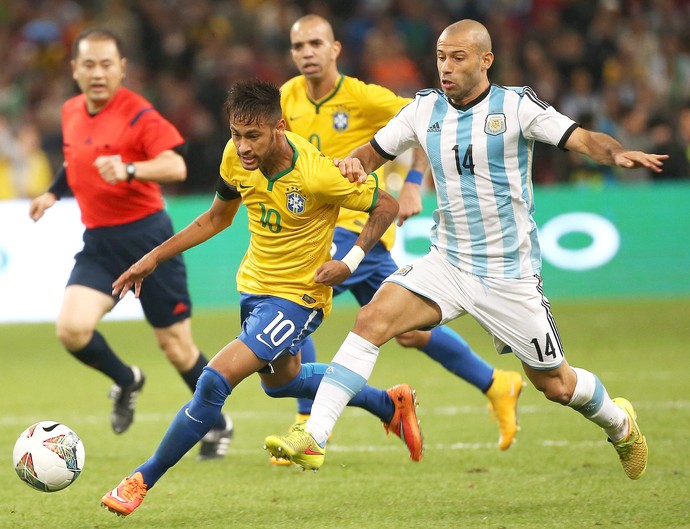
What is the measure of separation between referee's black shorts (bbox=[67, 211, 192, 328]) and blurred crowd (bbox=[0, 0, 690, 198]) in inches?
350

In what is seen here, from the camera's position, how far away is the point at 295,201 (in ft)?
19.1

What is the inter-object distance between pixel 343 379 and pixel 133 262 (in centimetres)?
240

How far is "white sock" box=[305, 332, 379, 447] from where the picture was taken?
551 cm

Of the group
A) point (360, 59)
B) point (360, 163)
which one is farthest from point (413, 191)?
point (360, 59)

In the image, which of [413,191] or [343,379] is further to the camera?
[413,191]

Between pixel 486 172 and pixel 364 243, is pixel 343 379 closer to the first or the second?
pixel 364 243

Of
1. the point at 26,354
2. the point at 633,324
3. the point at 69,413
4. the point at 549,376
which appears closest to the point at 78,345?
the point at 69,413

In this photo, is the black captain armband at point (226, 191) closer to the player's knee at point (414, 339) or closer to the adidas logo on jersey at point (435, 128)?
the adidas logo on jersey at point (435, 128)

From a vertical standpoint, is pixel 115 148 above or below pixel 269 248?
above

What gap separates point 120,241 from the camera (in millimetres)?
7504

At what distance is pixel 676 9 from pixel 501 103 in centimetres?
1345

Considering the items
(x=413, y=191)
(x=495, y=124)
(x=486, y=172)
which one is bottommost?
(x=413, y=191)

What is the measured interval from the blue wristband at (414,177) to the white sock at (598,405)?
1.81 meters

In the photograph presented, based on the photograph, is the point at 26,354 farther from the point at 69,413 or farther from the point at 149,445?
the point at 149,445
